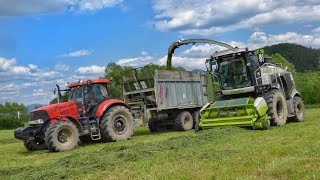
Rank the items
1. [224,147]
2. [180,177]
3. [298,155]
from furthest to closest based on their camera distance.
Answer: [224,147], [298,155], [180,177]

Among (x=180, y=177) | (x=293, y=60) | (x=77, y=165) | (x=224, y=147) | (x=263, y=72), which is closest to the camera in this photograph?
(x=180, y=177)

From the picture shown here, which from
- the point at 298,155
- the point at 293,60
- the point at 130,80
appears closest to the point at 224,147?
the point at 298,155

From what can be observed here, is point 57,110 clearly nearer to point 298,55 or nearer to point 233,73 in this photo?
point 233,73

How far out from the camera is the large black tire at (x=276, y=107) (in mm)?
14430

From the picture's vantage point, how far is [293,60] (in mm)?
107250

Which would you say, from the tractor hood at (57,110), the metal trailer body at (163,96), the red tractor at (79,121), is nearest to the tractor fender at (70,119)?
the red tractor at (79,121)

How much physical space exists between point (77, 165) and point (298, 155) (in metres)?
4.32

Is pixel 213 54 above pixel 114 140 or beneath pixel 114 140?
above

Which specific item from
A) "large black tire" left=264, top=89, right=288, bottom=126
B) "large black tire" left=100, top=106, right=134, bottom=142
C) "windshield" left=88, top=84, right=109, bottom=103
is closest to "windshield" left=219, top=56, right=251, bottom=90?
"large black tire" left=264, top=89, right=288, bottom=126

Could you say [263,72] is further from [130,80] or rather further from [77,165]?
[77,165]

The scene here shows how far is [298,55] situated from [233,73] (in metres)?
98.7

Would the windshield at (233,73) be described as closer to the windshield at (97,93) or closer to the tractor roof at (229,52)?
the tractor roof at (229,52)

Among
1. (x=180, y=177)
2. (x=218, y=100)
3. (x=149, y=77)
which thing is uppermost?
A: (x=149, y=77)

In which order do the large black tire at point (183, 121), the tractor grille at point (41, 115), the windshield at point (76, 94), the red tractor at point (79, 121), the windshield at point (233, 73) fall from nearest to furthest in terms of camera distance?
the red tractor at point (79, 121), the tractor grille at point (41, 115), the windshield at point (76, 94), the windshield at point (233, 73), the large black tire at point (183, 121)
